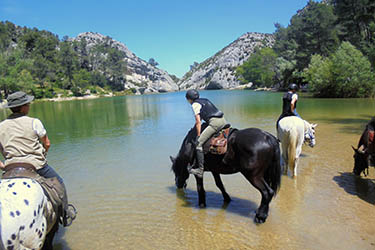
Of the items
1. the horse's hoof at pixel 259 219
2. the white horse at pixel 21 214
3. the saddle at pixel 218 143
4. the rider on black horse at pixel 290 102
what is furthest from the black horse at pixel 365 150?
the white horse at pixel 21 214

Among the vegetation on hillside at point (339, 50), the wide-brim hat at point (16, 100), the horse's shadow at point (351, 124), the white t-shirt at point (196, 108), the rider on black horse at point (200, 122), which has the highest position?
the vegetation on hillside at point (339, 50)

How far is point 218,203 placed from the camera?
6.05 metres

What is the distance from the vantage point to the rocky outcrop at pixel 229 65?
5902 inches

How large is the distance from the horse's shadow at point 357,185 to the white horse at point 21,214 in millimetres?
6144

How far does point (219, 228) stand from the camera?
16.3 feet

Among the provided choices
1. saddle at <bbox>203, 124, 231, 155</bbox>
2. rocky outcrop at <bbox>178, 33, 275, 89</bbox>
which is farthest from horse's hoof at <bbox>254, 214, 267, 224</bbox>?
rocky outcrop at <bbox>178, 33, 275, 89</bbox>

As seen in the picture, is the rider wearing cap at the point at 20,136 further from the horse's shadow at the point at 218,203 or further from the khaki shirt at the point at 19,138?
the horse's shadow at the point at 218,203

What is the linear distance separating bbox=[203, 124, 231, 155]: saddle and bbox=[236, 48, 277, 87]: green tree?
79110 millimetres

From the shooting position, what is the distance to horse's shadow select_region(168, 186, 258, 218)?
565cm

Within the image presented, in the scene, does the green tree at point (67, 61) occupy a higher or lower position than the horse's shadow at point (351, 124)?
higher

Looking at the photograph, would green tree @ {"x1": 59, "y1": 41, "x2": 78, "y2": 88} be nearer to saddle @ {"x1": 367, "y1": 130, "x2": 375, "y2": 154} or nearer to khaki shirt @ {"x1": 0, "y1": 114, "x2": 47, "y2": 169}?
khaki shirt @ {"x1": 0, "y1": 114, "x2": 47, "y2": 169}

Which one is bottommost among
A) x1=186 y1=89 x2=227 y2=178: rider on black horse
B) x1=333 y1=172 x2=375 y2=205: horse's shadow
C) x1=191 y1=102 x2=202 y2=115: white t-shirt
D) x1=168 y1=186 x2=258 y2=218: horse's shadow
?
x1=168 y1=186 x2=258 y2=218: horse's shadow

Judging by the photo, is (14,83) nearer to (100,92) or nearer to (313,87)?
(100,92)

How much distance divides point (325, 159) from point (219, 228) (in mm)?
5598
